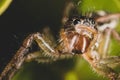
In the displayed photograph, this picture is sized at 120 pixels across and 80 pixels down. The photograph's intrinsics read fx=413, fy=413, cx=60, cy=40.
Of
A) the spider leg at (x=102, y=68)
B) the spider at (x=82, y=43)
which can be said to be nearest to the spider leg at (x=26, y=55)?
the spider at (x=82, y=43)

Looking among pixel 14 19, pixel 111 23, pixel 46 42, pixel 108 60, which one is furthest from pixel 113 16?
pixel 14 19

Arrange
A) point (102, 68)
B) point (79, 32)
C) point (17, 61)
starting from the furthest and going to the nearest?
point (102, 68)
point (79, 32)
point (17, 61)

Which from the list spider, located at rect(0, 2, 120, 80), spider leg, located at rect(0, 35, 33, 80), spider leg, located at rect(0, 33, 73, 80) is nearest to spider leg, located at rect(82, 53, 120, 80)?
spider, located at rect(0, 2, 120, 80)

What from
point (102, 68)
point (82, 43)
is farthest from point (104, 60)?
point (82, 43)

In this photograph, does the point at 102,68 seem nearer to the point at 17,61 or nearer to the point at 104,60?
the point at 104,60

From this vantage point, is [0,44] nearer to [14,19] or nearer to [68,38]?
[14,19]

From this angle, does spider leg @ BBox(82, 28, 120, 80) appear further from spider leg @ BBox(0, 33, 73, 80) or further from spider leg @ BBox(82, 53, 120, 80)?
spider leg @ BBox(0, 33, 73, 80)

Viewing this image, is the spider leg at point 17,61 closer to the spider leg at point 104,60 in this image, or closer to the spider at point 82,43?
the spider at point 82,43

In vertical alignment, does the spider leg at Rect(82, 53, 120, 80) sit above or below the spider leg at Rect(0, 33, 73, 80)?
below
